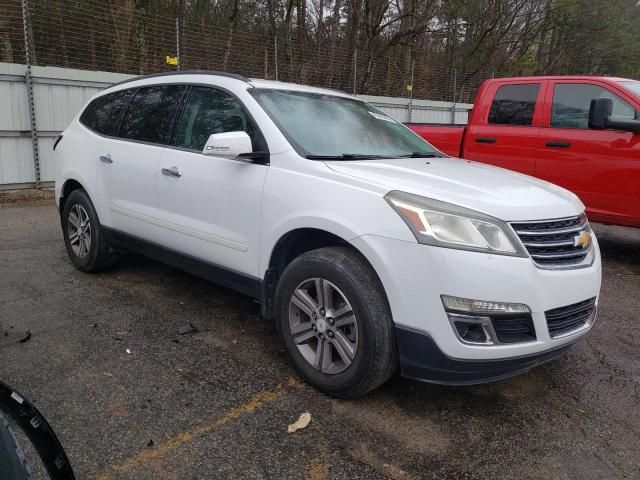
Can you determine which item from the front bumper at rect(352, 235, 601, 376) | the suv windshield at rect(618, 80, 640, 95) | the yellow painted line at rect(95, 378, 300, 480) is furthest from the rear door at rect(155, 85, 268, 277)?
the suv windshield at rect(618, 80, 640, 95)

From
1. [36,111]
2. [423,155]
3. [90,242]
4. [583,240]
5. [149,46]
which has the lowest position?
[90,242]

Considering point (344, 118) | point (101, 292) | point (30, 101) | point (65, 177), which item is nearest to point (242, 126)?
point (344, 118)

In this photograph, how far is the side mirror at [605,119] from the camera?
17.3ft

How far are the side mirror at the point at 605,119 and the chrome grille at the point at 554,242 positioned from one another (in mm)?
2922

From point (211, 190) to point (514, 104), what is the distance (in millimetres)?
4443

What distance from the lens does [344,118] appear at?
381 centimetres

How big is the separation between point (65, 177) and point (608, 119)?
531 centimetres

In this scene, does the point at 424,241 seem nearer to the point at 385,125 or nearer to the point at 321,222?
the point at 321,222

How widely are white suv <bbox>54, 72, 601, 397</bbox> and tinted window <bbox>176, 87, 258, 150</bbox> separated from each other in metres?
0.01

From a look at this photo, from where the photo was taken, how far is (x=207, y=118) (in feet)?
12.5

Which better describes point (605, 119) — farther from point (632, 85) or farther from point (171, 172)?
point (171, 172)

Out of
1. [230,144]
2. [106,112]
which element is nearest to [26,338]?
[230,144]

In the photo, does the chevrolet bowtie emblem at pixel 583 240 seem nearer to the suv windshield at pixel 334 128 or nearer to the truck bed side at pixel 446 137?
the suv windshield at pixel 334 128

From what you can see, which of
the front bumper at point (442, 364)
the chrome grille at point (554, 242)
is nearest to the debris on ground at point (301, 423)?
the front bumper at point (442, 364)
